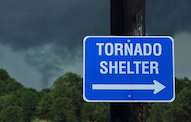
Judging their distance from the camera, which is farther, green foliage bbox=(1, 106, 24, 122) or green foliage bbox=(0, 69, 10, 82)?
green foliage bbox=(0, 69, 10, 82)

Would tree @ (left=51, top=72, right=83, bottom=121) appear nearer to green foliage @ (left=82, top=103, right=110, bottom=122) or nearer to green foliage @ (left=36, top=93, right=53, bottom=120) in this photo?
green foliage @ (left=36, top=93, right=53, bottom=120)

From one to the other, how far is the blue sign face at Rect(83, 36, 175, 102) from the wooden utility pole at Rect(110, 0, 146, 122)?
10cm

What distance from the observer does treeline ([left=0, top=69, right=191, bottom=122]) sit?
39.6 metres

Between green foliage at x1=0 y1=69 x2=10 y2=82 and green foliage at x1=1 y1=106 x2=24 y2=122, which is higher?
green foliage at x1=0 y1=69 x2=10 y2=82

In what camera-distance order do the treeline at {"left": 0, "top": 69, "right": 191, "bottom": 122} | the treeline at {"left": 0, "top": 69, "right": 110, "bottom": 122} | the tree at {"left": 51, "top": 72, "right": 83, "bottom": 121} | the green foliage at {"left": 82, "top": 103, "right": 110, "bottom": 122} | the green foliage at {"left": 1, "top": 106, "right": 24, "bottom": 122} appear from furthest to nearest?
1. the tree at {"left": 51, "top": 72, "right": 83, "bottom": 121}
2. the green foliage at {"left": 82, "top": 103, "right": 110, "bottom": 122}
3. the treeline at {"left": 0, "top": 69, "right": 110, "bottom": 122}
4. the green foliage at {"left": 1, "top": 106, "right": 24, "bottom": 122}
5. the treeline at {"left": 0, "top": 69, "right": 191, "bottom": 122}

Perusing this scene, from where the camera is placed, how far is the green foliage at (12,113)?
45.2 metres

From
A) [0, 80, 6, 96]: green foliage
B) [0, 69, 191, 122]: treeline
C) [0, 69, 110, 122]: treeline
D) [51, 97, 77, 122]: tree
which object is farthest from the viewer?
[0, 80, 6, 96]: green foliage

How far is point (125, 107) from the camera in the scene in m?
3.09

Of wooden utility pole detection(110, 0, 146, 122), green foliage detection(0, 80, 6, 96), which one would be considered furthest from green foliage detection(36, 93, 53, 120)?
wooden utility pole detection(110, 0, 146, 122)

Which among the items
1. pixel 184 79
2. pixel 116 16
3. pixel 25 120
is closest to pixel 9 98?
pixel 25 120

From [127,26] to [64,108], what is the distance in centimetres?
4755

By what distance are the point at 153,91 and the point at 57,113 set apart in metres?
48.4

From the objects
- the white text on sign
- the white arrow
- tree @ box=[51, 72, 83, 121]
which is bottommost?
the white arrow

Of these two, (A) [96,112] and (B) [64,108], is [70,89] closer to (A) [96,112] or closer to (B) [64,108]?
(B) [64,108]
